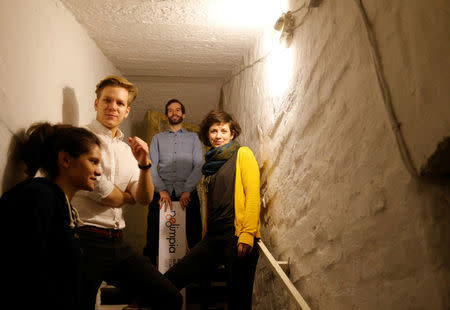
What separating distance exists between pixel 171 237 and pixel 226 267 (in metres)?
0.81

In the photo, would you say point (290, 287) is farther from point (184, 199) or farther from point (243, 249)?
point (184, 199)

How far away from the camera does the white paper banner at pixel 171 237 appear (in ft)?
8.18

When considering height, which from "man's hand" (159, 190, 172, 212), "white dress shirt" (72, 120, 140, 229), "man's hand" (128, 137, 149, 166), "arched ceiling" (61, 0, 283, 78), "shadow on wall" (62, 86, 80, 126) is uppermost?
"arched ceiling" (61, 0, 283, 78)

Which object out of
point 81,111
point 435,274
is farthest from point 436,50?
point 81,111

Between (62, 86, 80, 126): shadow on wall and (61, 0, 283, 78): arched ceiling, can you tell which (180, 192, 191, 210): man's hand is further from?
(61, 0, 283, 78): arched ceiling

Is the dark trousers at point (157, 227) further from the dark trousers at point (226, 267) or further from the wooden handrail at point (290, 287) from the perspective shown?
the wooden handrail at point (290, 287)

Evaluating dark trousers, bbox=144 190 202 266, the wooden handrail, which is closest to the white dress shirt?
the wooden handrail

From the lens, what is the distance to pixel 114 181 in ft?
5.68

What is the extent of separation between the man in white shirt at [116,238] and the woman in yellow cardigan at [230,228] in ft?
1.16

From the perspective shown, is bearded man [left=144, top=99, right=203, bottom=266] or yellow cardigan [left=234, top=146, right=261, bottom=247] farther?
bearded man [left=144, top=99, right=203, bottom=266]

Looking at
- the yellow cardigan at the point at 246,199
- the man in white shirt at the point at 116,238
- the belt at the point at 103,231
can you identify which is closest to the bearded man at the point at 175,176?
the yellow cardigan at the point at 246,199

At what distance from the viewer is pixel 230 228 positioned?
192 centimetres

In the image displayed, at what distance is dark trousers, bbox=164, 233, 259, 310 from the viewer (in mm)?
1771

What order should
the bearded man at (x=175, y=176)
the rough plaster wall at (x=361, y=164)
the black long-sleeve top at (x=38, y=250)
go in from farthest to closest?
the bearded man at (x=175, y=176) → the black long-sleeve top at (x=38, y=250) → the rough plaster wall at (x=361, y=164)
